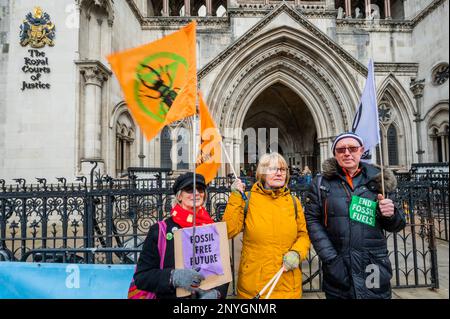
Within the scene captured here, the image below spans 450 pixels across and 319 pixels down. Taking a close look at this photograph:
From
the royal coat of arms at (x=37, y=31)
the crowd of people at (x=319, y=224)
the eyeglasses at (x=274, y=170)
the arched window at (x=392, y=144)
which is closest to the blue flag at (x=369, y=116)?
the crowd of people at (x=319, y=224)

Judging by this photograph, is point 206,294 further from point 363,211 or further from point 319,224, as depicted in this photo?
point 363,211

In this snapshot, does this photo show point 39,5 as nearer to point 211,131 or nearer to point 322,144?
point 211,131

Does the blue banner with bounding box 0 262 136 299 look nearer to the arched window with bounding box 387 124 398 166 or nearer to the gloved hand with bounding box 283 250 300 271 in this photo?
the gloved hand with bounding box 283 250 300 271

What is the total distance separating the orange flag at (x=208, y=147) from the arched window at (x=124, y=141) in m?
10.5

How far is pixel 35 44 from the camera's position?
10.4 m

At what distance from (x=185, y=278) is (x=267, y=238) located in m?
0.80

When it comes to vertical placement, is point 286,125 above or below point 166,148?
above

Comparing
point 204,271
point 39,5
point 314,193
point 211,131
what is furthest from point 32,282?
point 39,5

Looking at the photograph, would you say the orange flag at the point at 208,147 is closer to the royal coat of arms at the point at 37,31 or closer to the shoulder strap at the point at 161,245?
the shoulder strap at the point at 161,245

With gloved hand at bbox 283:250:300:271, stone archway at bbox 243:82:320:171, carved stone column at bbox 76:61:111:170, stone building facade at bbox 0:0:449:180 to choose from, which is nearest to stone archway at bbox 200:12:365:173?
stone building facade at bbox 0:0:449:180

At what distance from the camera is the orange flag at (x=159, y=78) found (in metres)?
2.66

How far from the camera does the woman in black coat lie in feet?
Answer: 6.51

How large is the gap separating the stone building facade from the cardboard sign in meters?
9.57

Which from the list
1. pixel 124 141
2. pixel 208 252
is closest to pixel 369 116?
pixel 208 252
